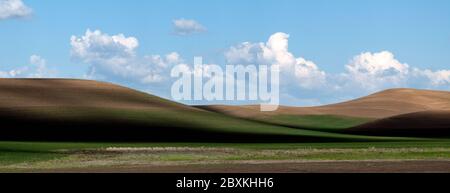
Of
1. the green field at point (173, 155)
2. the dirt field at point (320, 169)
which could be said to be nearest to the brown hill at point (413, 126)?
the green field at point (173, 155)

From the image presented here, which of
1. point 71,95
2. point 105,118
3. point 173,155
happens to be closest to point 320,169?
point 173,155

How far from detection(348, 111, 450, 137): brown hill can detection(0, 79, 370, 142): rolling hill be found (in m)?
13.3

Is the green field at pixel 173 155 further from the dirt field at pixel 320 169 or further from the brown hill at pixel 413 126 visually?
the brown hill at pixel 413 126

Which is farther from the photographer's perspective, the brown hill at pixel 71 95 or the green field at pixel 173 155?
the brown hill at pixel 71 95

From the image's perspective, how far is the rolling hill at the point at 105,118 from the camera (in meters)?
119

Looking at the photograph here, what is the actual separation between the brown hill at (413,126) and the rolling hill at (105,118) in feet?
43.6

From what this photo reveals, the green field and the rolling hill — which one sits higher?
the rolling hill

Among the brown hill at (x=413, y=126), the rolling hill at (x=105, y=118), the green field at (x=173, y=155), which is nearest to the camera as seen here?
the green field at (x=173, y=155)

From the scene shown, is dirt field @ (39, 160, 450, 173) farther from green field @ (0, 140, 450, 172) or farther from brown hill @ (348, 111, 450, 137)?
brown hill @ (348, 111, 450, 137)

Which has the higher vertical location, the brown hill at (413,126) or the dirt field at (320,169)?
the brown hill at (413,126)

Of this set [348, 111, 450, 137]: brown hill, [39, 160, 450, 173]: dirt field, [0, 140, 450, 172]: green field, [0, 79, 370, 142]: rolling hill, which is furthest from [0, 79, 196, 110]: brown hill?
[39, 160, 450, 173]: dirt field

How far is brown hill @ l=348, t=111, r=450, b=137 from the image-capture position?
5605 inches

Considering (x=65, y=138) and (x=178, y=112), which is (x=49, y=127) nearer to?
(x=65, y=138)
